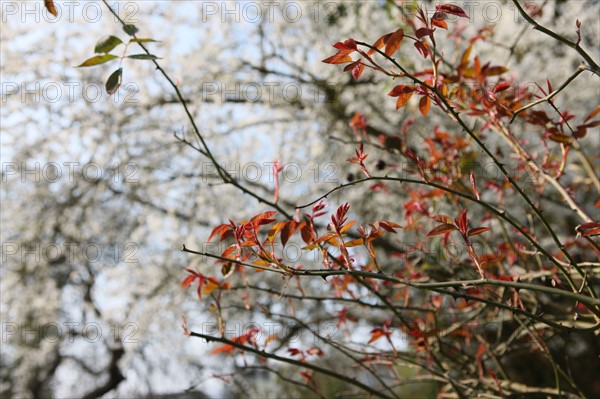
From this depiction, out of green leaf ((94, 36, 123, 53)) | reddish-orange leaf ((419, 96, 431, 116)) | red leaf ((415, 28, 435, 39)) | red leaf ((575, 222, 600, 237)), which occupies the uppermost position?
green leaf ((94, 36, 123, 53))

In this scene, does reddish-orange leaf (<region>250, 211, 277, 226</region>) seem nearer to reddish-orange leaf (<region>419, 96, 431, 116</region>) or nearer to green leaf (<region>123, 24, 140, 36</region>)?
reddish-orange leaf (<region>419, 96, 431, 116</region>)

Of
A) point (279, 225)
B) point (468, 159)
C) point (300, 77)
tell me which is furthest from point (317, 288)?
point (279, 225)

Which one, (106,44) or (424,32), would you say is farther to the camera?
(106,44)

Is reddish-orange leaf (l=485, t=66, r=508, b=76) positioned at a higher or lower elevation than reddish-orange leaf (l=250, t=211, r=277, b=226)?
higher

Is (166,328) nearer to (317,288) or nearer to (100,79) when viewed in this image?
(317,288)

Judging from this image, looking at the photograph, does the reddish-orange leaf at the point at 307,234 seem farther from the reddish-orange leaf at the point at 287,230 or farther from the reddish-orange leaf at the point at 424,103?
the reddish-orange leaf at the point at 424,103
